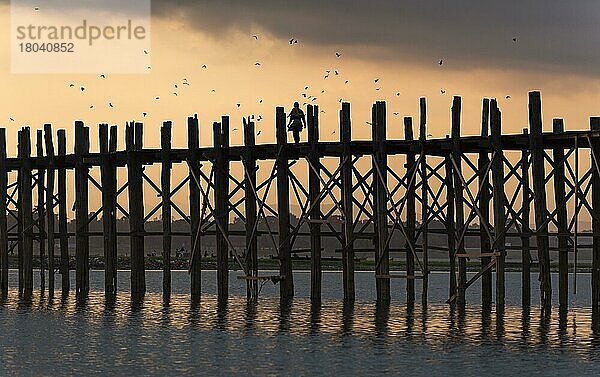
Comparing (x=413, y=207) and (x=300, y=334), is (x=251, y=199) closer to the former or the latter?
(x=413, y=207)

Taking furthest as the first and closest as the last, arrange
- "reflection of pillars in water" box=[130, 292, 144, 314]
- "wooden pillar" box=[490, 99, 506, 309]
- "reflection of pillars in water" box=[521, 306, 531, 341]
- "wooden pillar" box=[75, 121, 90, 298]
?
"wooden pillar" box=[75, 121, 90, 298] < "reflection of pillars in water" box=[130, 292, 144, 314] < "wooden pillar" box=[490, 99, 506, 309] < "reflection of pillars in water" box=[521, 306, 531, 341]

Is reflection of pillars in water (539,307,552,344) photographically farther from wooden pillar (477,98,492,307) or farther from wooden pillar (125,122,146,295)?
wooden pillar (125,122,146,295)

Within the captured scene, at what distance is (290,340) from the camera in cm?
3397

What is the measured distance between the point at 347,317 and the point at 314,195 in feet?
13.6

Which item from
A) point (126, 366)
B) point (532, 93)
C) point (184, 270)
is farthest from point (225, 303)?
point (184, 270)

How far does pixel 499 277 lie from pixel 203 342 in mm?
9427

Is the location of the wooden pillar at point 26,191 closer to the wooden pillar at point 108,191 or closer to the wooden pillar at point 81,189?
the wooden pillar at point 81,189

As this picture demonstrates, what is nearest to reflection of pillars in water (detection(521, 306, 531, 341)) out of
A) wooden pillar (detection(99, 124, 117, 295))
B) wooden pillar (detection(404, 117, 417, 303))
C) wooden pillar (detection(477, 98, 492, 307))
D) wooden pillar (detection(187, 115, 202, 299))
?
wooden pillar (detection(477, 98, 492, 307))

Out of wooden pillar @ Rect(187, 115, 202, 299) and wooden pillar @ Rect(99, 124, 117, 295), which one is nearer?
wooden pillar @ Rect(187, 115, 202, 299)

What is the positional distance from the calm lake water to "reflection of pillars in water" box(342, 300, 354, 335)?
64 millimetres

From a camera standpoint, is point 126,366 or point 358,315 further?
point 358,315

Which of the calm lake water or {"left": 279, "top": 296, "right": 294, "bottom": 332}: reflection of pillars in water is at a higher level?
{"left": 279, "top": 296, "right": 294, "bottom": 332}: reflection of pillars in water

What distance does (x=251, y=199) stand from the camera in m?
43.3

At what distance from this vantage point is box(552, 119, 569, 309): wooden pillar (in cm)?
3844
